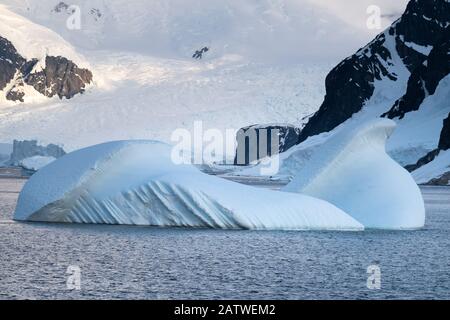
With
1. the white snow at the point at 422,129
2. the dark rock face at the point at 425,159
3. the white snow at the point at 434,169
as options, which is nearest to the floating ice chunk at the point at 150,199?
the white snow at the point at 434,169

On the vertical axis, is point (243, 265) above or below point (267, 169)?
below

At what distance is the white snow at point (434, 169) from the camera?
131875mm

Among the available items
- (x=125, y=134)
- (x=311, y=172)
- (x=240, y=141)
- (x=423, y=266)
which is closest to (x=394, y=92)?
(x=240, y=141)

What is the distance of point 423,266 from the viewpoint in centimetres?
2980

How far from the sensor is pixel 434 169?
136 metres

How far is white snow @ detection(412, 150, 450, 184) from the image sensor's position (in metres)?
132

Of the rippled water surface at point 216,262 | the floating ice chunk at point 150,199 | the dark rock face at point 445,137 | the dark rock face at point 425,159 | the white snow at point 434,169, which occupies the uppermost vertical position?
the dark rock face at point 445,137

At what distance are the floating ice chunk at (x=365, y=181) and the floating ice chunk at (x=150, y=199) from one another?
175 cm

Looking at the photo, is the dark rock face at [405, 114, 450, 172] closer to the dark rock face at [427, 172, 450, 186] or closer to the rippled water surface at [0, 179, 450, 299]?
the dark rock face at [427, 172, 450, 186]

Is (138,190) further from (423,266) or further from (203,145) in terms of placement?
(203,145)

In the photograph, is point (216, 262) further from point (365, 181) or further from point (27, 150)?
point (27, 150)

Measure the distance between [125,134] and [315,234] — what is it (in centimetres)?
15268

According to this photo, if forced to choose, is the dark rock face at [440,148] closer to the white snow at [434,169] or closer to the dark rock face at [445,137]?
the dark rock face at [445,137]

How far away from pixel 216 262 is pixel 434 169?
110179mm
